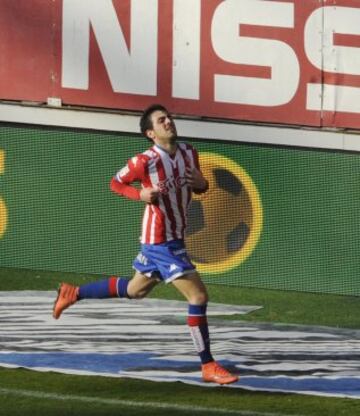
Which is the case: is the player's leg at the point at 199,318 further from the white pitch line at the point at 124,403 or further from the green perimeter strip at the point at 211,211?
the green perimeter strip at the point at 211,211

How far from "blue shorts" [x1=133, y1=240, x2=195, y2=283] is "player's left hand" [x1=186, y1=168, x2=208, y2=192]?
36 centimetres

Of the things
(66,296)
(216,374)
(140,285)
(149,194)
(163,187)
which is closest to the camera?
(216,374)

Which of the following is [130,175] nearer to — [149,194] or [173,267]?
[149,194]

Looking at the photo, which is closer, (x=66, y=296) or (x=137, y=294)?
(x=137, y=294)

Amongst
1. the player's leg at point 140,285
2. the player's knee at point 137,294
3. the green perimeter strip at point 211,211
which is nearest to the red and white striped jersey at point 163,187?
the player's leg at point 140,285

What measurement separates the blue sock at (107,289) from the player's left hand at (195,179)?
2.66 ft

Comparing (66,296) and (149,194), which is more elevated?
(149,194)

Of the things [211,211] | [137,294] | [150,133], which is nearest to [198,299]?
[137,294]

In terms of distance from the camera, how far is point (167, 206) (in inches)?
347

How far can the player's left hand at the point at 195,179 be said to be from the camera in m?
8.77

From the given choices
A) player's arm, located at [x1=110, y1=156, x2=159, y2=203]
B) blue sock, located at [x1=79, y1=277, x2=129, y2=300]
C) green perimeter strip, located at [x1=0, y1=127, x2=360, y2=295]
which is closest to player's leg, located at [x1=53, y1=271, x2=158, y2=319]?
blue sock, located at [x1=79, y1=277, x2=129, y2=300]

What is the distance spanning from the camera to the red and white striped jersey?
875 cm

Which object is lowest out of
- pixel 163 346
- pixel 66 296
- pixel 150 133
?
pixel 163 346

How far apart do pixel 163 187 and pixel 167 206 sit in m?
0.13
